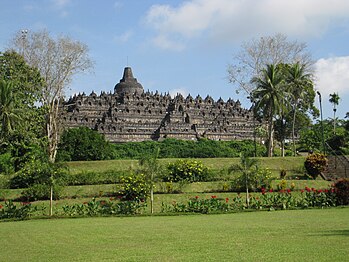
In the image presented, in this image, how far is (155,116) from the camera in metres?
74.8

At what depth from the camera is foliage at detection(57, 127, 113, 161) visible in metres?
38.2

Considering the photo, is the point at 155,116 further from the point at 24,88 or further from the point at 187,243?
the point at 187,243

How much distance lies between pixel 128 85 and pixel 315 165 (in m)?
59.0

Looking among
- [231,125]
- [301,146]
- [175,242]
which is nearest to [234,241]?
[175,242]

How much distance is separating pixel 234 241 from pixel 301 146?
187 feet

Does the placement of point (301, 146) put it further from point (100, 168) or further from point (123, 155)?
point (100, 168)

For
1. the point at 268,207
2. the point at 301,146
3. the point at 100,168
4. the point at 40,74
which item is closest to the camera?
the point at 268,207

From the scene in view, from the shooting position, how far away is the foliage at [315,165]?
101 feet

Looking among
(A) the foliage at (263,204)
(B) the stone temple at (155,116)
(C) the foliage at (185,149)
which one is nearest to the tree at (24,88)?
(A) the foliage at (263,204)

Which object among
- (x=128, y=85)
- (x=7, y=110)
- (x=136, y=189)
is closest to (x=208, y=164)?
(x=136, y=189)

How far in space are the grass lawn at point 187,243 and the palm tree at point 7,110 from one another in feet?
54.2

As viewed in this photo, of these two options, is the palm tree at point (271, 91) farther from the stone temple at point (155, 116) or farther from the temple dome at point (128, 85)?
the temple dome at point (128, 85)

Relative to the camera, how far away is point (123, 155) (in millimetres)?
55281

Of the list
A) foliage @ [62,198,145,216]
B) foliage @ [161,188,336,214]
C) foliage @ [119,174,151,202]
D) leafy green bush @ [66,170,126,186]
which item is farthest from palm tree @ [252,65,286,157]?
foliage @ [62,198,145,216]
